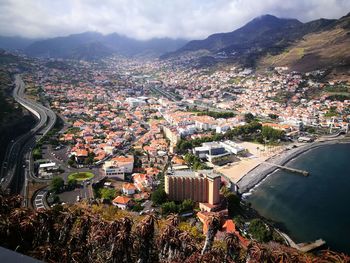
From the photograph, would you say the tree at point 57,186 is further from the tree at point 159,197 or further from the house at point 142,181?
the tree at point 159,197

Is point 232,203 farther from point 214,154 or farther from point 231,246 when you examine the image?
point 231,246

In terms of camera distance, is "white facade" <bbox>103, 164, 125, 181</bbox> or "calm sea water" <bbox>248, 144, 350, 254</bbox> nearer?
"calm sea water" <bbox>248, 144, 350, 254</bbox>

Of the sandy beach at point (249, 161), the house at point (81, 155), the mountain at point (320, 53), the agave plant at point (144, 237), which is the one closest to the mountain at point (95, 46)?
the mountain at point (320, 53)

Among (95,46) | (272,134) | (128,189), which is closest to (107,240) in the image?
(128,189)

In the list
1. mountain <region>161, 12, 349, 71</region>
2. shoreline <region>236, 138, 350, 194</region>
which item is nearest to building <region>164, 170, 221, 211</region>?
shoreline <region>236, 138, 350, 194</region>

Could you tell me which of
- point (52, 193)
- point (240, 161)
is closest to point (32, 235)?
point (52, 193)

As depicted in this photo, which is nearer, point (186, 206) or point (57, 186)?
point (186, 206)

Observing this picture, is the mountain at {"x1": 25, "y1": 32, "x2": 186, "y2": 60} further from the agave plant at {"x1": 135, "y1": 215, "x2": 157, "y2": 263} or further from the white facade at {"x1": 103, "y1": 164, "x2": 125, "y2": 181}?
the agave plant at {"x1": 135, "y1": 215, "x2": 157, "y2": 263}
